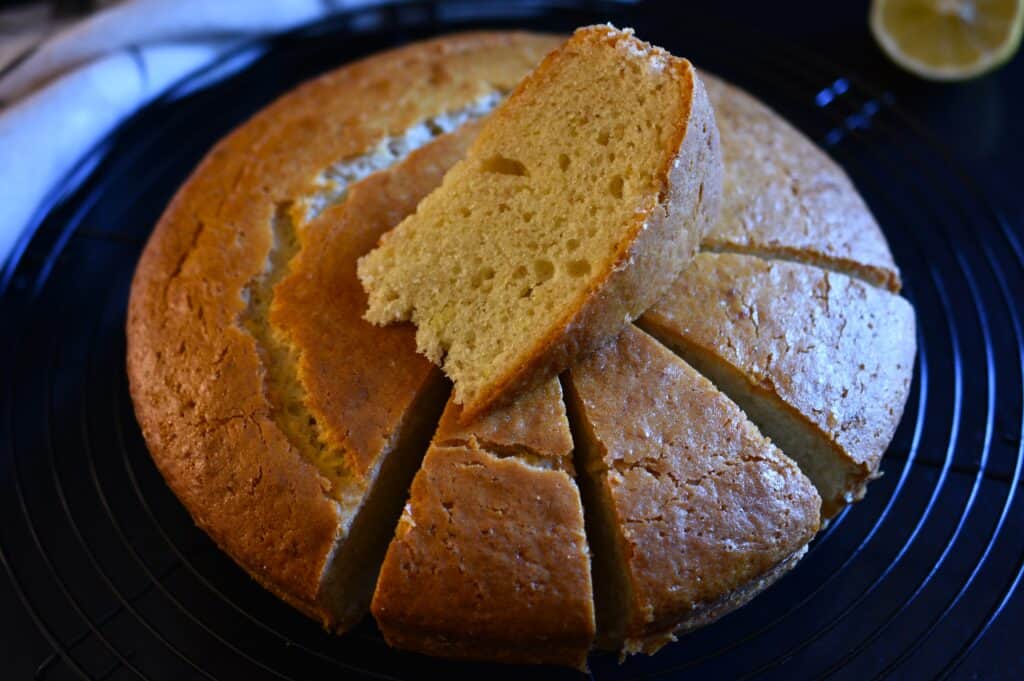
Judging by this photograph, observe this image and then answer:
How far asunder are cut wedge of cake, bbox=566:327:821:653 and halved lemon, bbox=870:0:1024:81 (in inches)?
85.4

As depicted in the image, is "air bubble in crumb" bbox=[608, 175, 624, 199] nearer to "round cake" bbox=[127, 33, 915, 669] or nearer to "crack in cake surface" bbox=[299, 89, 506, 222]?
"round cake" bbox=[127, 33, 915, 669]

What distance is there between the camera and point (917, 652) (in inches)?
100

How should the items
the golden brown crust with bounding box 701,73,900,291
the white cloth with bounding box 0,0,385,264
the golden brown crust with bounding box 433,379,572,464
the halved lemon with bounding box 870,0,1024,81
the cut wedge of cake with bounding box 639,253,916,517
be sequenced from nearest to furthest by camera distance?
the golden brown crust with bounding box 433,379,572,464
the cut wedge of cake with bounding box 639,253,916,517
the golden brown crust with bounding box 701,73,900,291
the white cloth with bounding box 0,0,385,264
the halved lemon with bounding box 870,0,1024,81

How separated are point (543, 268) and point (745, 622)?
1114mm

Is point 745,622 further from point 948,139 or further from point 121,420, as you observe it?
point 948,139

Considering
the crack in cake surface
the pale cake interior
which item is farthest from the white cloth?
the pale cake interior

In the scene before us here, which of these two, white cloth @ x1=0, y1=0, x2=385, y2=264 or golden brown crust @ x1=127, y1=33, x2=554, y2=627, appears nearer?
golden brown crust @ x1=127, y1=33, x2=554, y2=627

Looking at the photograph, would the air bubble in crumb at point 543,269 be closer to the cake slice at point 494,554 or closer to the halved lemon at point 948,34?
the cake slice at point 494,554

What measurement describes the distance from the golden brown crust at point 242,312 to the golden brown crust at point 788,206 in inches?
30.4

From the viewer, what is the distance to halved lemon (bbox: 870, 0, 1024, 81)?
370cm

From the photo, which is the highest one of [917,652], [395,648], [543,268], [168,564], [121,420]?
[543,268]

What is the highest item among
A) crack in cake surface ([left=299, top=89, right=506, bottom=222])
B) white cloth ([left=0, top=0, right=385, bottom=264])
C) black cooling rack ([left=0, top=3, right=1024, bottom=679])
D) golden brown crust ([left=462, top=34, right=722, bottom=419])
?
white cloth ([left=0, top=0, right=385, bottom=264])

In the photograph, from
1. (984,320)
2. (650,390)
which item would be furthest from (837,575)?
(984,320)

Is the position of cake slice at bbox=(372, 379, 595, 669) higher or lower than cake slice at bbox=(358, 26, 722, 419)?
lower
